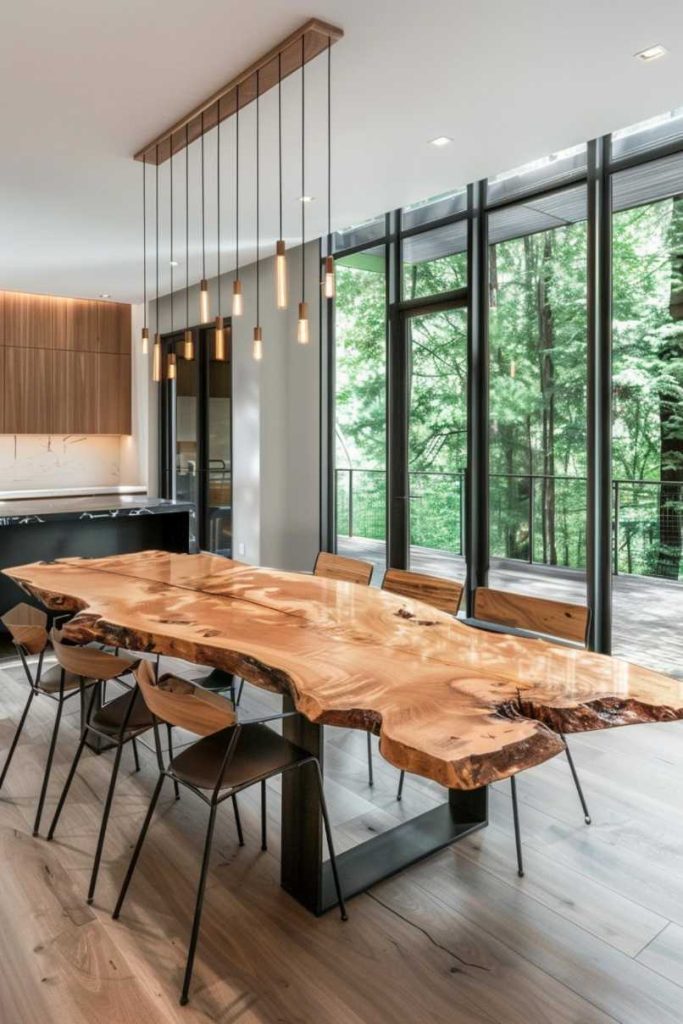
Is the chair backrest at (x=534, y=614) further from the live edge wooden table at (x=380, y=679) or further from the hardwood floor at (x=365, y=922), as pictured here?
the hardwood floor at (x=365, y=922)

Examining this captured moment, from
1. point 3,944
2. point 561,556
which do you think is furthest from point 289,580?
point 561,556

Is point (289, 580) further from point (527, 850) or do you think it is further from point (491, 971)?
point (491, 971)

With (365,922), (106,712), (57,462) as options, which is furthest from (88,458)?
(365,922)

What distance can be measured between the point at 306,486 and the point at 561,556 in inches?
103

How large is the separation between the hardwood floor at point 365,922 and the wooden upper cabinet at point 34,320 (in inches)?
245

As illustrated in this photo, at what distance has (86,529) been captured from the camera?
5.29 meters

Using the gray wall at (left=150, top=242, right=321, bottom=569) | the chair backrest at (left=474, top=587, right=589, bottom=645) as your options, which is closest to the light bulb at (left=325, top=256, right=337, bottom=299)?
the chair backrest at (left=474, top=587, right=589, bottom=645)

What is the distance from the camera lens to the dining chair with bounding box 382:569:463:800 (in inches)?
126

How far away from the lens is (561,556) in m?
4.68

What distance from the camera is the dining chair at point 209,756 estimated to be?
194cm

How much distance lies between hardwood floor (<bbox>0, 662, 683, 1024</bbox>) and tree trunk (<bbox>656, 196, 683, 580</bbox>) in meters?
1.55

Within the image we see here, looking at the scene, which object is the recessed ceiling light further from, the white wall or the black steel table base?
the white wall

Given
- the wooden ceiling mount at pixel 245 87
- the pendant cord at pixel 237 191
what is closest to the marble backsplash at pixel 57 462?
the pendant cord at pixel 237 191

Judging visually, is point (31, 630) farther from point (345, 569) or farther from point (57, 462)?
point (57, 462)
